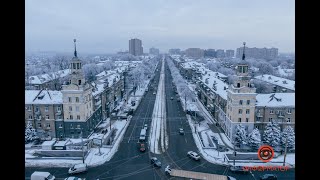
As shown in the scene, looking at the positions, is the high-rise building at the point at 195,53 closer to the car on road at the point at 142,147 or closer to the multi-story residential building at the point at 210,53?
the multi-story residential building at the point at 210,53

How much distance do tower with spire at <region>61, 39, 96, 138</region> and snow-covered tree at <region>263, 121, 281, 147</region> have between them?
1355 cm

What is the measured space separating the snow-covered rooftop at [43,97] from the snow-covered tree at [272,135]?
51.6 ft

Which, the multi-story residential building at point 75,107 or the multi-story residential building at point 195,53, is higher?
the multi-story residential building at point 195,53

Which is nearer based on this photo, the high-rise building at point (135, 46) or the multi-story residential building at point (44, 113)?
the multi-story residential building at point (44, 113)

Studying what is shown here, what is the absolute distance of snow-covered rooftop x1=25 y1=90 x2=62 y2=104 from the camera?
22453 mm

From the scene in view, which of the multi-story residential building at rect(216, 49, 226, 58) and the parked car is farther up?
the multi-story residential building at rect(216, 49, 226, 58)

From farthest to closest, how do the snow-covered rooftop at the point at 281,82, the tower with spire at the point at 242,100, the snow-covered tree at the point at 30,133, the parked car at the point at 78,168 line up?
1. the snow-covered rooftop at the point at 281,82
2. the tower with spire at the point at 242,100
3. the snow-covered tree at the point at 30,133
4. the parked car at the point at 78,168

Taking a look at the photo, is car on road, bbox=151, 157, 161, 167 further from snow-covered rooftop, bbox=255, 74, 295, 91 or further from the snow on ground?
snow-covered rooftop, bbox=255, 74, 295, 91

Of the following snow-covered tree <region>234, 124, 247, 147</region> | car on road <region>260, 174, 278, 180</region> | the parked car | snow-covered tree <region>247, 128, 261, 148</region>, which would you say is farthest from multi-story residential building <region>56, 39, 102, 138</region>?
car on road <region>260, 174, 278, 180</region>

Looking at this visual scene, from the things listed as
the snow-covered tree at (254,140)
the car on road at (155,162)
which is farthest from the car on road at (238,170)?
the car on road at (155,162)

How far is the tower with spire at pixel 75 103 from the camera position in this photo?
2208 cm

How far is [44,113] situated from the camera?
73.6 feet

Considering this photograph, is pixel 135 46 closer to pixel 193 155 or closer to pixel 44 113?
pixel 44 113

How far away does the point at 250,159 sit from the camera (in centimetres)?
1844
